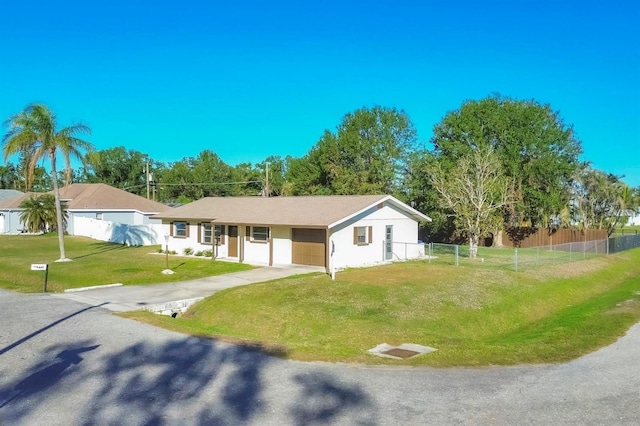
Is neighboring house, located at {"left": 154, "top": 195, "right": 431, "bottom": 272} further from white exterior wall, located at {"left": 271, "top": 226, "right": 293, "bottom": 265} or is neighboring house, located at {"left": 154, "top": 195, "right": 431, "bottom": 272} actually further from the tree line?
the tree line

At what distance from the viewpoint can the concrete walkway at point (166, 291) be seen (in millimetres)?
16906

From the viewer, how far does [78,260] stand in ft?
96.6

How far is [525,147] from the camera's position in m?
42.3

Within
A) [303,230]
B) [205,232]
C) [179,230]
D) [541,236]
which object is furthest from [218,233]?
[541,236]

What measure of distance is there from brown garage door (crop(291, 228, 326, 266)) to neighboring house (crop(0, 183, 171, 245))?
17975mm

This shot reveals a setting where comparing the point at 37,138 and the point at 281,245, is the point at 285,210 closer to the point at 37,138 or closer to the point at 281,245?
the point at 281,245

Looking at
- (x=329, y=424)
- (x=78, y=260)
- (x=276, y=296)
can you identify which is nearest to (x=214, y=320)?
(x=276, y=296)

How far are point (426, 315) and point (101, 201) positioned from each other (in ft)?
136

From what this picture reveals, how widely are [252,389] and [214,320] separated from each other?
841cm

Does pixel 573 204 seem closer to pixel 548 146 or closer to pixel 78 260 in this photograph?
pixel 548 146

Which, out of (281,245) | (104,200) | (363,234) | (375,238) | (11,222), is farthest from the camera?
(11,222)

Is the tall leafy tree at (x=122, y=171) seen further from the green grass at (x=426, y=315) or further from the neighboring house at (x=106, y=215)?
the green grass at (x=426, y=315)

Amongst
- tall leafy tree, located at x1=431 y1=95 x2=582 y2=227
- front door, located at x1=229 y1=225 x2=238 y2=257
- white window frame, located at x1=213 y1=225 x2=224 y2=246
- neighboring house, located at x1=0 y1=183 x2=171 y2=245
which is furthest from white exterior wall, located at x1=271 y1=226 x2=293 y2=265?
tall leafy tree, located at x1=431 y1=95 x2=582 y2=227

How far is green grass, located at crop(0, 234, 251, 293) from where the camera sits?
22.0 m
